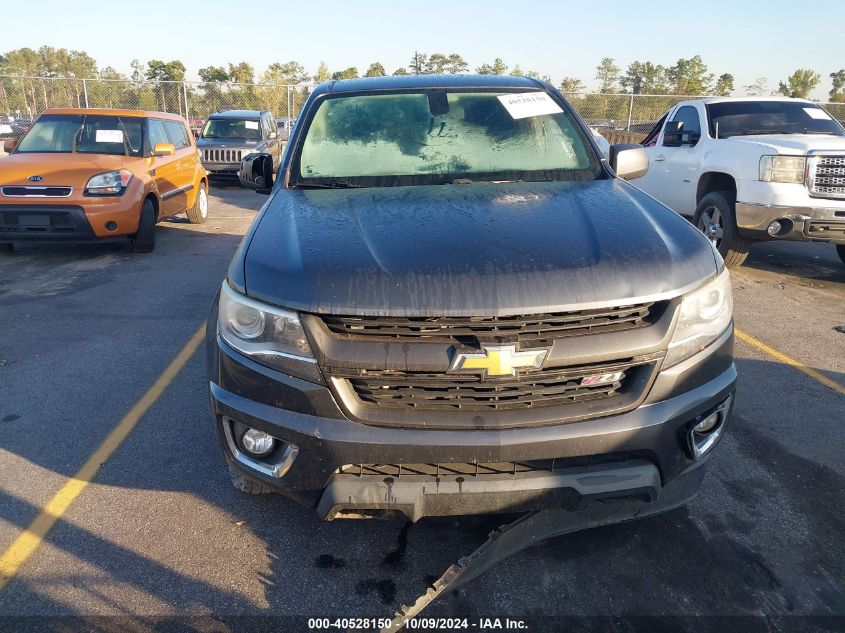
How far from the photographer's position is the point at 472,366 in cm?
204

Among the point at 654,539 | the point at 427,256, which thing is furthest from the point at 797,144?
the point at 427,256

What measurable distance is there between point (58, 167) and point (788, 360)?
25.6 feet

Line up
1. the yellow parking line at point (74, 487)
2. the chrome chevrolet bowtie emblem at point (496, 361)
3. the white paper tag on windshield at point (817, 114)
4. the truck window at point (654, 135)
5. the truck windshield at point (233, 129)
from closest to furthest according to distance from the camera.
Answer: the chrome chevrolet bowtie emblem at point (496, 361), the yellow parking line at point (74, 487), the white paper tag on windshield at point (817, 114), the truck window at point (654, 135), the truck windshield at point (233, 129)

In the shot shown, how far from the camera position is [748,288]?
677 cm

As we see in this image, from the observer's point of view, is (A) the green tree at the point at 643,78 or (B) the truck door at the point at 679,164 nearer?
(B) the truck door at the point at 679,164

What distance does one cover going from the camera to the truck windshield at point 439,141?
10.9 feet

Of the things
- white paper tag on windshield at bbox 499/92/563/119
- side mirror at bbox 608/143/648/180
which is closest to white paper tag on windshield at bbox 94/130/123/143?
white paper tag on windshield at bbox 499/92/563/119

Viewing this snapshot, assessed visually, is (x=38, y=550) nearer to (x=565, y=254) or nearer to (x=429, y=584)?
(x=429, y=584)

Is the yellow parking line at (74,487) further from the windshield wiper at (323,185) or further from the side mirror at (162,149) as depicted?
the side mirror at (162,149)

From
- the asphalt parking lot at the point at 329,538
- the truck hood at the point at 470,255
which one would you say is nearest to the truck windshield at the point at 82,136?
the asphalt parking lot at the point at 329,538

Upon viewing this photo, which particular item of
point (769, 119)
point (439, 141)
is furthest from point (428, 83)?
point (769, 119)

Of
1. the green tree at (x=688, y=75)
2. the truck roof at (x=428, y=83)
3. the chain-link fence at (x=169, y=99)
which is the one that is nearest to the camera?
the truck roof at (x=428, y=83)

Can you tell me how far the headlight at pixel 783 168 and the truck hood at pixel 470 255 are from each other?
445 cm

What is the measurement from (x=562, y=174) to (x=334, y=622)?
234 cm
